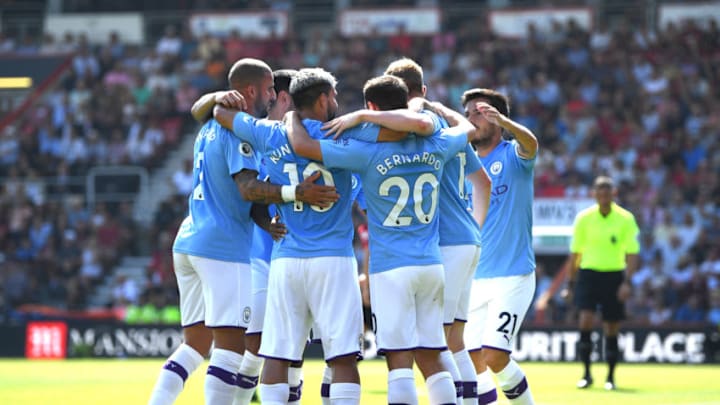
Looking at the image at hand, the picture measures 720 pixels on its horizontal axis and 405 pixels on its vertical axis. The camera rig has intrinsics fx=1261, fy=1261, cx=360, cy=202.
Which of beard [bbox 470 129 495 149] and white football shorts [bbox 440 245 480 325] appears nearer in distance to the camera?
white football shorts [bbox 440 245 480 325]

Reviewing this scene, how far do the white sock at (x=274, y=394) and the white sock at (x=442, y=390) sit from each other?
3.18ft

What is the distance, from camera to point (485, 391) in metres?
9.88

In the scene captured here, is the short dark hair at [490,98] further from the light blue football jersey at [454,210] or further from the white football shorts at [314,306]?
the white football shorts at [314,306]

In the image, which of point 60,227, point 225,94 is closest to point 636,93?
point 60,227

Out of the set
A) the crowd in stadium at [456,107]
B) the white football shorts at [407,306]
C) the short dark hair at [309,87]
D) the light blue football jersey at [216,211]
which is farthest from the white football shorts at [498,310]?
the crowd in stadium at [456,107]

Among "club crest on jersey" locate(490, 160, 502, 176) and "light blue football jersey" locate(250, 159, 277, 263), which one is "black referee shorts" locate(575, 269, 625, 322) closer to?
"club crest on jersey" locate(490, 160, 502, 176)

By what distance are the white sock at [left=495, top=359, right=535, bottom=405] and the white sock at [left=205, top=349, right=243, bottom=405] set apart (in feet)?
7.22

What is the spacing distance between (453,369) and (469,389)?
656 mm

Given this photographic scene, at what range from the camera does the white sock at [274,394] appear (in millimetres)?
8336

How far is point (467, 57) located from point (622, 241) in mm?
14078

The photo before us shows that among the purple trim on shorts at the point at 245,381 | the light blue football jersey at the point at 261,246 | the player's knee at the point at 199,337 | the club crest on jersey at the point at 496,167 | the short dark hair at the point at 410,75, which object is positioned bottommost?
the purple trim on shorts at the point at 245,381

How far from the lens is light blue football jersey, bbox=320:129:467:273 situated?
8.24 metres

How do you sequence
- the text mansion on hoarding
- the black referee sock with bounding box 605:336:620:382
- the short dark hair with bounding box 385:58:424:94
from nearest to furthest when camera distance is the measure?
the short dark hair with bounding box 385:58:424:94 → the black referee sock with bounding box 605:336:620:382 → the text mansion on hoarding

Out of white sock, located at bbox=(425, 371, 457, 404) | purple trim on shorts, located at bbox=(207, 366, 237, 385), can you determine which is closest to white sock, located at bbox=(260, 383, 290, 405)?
purple trim on shorts, located at bbox=(207, 366, 237, 385)
